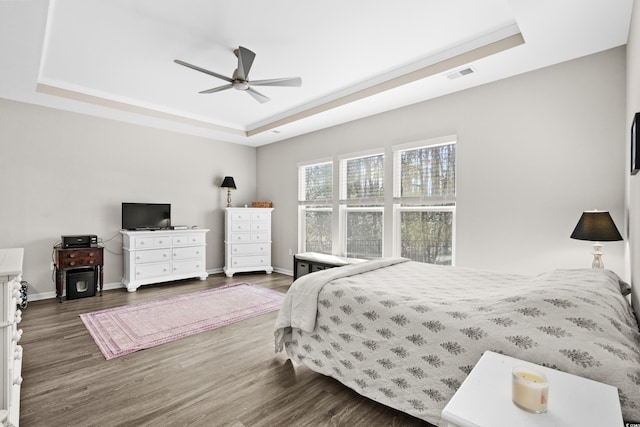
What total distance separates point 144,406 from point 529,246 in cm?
352

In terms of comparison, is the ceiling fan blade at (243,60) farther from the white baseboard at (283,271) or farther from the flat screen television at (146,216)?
the white baseboard at (283,271)

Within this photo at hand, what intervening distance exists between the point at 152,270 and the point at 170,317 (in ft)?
5.40

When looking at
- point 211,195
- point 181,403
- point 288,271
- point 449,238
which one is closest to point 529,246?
point 449,238

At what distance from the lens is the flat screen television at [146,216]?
4.81 m

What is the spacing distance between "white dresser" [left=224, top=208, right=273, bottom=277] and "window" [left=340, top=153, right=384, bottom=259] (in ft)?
5.56

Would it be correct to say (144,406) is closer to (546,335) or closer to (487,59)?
(546,335)

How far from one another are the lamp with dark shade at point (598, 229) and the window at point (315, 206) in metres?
3.38

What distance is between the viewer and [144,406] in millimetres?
1921

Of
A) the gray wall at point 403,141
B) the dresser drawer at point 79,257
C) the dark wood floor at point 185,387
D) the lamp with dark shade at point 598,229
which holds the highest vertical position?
the gray wall at point 403,141

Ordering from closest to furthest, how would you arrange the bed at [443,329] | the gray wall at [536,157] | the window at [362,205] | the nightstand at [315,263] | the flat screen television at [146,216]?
1. the bed at [443,329]
2. the gray wall at [536,157]
3. the nightstand at [315,263]
4. the window at [362,205]
5. the flat screen television at [146,216]

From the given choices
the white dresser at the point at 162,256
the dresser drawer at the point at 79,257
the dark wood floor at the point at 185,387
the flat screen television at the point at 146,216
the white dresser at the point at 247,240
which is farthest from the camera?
the white dresser at the point at 247,240

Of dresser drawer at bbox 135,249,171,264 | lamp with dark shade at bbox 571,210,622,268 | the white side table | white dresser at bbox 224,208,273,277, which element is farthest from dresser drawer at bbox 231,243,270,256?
the white side table

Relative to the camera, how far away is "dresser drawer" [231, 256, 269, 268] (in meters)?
5.68

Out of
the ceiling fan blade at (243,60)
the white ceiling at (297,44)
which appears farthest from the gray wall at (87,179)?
the ceiling fan blade at (243,60)
